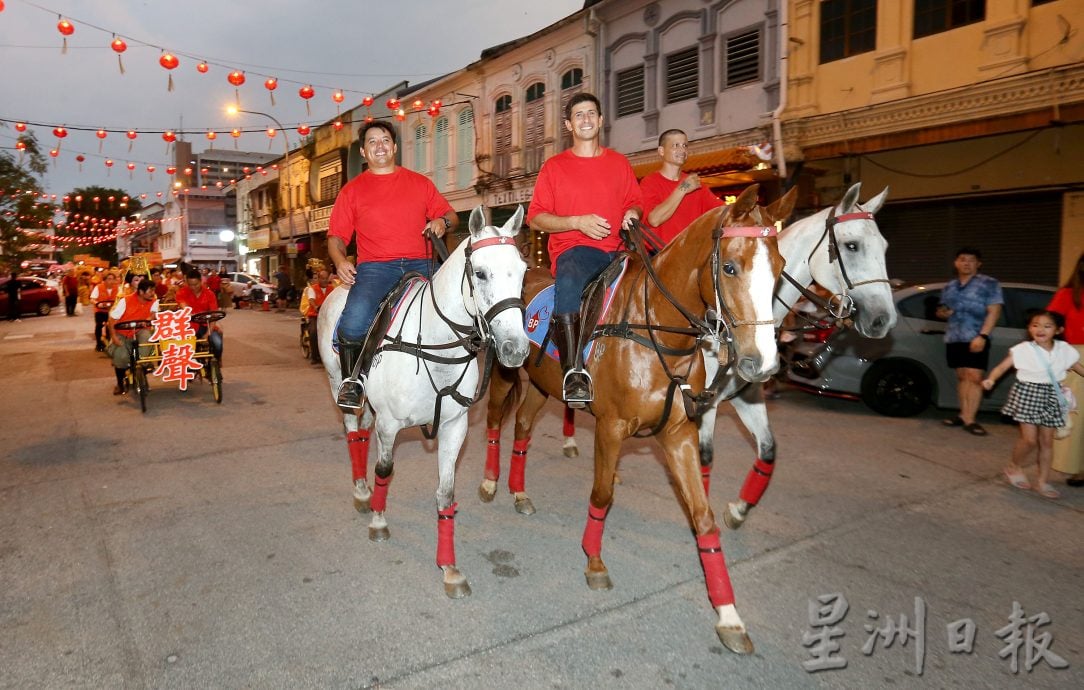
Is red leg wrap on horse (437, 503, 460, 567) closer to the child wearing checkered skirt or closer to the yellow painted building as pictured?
the child wearing checkered skirt

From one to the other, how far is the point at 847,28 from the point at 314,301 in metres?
11.7

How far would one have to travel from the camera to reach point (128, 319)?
31.9ft

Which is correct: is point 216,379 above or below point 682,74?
below

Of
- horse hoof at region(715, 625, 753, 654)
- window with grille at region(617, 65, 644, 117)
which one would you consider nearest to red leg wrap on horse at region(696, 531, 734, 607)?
horse hoof at region(715, 625, 753, 654)

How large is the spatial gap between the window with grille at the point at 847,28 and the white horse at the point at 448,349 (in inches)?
486

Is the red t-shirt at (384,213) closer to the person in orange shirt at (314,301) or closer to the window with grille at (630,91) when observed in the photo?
the person in orange shirt at (314,301)

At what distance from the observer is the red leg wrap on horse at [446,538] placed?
155 inches

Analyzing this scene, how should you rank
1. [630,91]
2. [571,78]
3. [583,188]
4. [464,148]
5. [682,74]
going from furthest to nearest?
[464,148] < [571,78] < [630,91] < [682,74] < [583,188]

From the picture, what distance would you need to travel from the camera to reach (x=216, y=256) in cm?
5797

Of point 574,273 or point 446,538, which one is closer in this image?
point 446,538

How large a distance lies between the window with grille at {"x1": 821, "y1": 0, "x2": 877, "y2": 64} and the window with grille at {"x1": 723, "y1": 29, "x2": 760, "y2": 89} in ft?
5.17

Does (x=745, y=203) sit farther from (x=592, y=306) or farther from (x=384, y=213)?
(x=384, y=213)

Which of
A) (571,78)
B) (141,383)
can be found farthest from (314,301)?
(571,78)

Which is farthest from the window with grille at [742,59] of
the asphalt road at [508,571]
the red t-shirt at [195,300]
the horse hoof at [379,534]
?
the horse hoof at [379,534]
